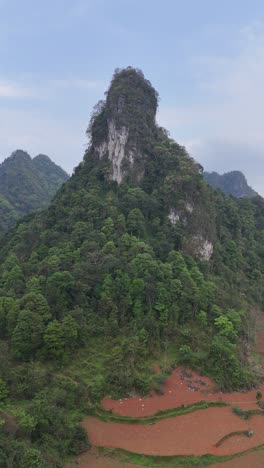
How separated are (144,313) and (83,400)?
8.25 metres

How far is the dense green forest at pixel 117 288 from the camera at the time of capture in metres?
Result: 22.2

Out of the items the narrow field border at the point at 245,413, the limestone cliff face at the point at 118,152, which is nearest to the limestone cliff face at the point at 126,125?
the limestone cliff face at the point at 118,152

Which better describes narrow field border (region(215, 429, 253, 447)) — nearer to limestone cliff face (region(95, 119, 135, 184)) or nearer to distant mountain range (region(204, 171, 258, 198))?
limestone cliff face (region(95, 119, 135, 184))

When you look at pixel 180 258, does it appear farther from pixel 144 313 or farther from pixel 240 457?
pixel 240 457

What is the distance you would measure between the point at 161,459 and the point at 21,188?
6867 cm

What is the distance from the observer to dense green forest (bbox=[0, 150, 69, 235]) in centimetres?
6956

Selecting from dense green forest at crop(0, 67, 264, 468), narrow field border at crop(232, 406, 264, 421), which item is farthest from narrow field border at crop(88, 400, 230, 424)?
narrow field border at crop(232, 406, 264, 421)

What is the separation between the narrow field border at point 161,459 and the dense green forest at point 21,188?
42921 millimetres

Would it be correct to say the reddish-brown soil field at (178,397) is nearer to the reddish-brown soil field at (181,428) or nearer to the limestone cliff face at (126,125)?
the reddish-brown soil field at (181,428)

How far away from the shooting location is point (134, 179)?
40.7m

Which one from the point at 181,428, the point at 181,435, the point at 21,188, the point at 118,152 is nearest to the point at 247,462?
the point at 181,435

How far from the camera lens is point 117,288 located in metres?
29.4

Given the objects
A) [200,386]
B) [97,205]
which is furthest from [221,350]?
[97,205]

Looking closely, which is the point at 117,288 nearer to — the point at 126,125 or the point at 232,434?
the point at 232,434
